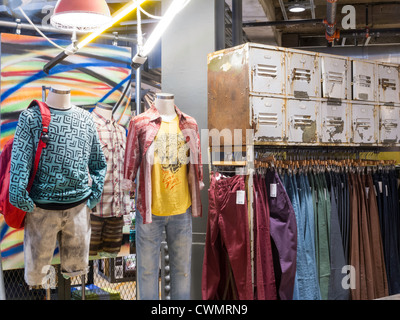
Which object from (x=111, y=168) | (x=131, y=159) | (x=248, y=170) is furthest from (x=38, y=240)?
(x=248, y=170)

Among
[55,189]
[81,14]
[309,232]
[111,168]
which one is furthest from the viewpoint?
[111,168]

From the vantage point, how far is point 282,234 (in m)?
3.73

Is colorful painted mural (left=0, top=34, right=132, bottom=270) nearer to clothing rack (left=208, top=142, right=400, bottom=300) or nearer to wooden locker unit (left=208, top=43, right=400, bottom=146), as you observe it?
wooden locker unit (left=208, top=43, right=400, bottom=146)

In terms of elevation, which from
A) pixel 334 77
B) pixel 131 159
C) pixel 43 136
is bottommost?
pixel 131 159

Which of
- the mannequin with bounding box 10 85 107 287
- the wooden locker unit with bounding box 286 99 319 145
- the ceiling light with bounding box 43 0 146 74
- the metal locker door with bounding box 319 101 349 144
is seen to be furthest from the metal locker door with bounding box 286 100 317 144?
the mannequin with bounding box 10 85 107 287

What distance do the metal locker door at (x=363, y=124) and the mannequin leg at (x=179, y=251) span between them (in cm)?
201

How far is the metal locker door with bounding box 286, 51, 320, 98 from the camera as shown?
3975 mm

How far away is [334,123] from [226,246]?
5.22 feet

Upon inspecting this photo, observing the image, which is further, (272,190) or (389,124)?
(389,124)

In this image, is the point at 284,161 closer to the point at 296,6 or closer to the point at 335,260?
the point at 335,260

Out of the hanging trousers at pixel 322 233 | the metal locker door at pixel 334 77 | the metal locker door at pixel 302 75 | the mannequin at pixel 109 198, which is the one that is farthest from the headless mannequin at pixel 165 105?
the metal locker door at pixel 334 77

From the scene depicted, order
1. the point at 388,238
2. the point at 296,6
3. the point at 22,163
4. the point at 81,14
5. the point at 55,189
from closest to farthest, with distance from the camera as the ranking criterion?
1. the point at 22,163
2. the point at 55,189
3. the point at 81,14
4. the point at 388,238
5. the point at 296,6

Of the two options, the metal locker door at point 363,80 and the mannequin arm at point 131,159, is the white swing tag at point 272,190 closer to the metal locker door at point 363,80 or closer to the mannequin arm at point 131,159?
the mannequin arm at point 131,159
